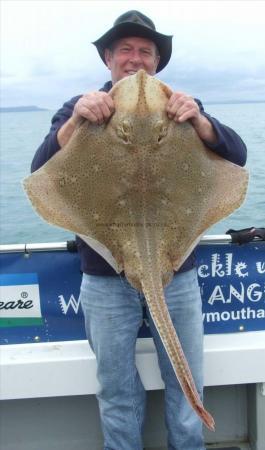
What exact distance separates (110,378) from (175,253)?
2.99ft

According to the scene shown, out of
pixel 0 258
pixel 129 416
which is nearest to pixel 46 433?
pixel 129 416

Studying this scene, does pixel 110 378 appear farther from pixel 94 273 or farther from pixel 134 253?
pixel 134 253

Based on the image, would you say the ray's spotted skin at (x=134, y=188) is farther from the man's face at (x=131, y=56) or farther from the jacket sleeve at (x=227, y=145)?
the man's face at (x=131, y=56)

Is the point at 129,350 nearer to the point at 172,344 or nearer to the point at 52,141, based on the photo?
the point at 172,344

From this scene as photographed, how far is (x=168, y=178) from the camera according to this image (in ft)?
7.37

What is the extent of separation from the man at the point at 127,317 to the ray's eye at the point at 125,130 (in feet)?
1.43

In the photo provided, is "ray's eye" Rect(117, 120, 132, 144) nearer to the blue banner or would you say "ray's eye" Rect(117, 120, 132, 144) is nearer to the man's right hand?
the man's right hand

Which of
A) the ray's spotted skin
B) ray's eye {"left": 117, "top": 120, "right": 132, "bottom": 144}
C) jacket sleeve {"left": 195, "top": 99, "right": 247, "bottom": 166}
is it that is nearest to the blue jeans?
the ray's spotted skin

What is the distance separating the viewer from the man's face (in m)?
2.70

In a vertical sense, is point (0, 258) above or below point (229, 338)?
above

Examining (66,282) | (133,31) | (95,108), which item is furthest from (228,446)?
(133,31)

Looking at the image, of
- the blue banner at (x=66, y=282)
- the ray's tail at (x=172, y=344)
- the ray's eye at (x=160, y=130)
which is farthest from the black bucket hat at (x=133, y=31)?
the ray's tail at (x=172, y=344)

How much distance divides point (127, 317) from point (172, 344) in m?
0.71

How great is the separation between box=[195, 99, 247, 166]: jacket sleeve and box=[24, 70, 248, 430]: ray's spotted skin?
18 centimetres
